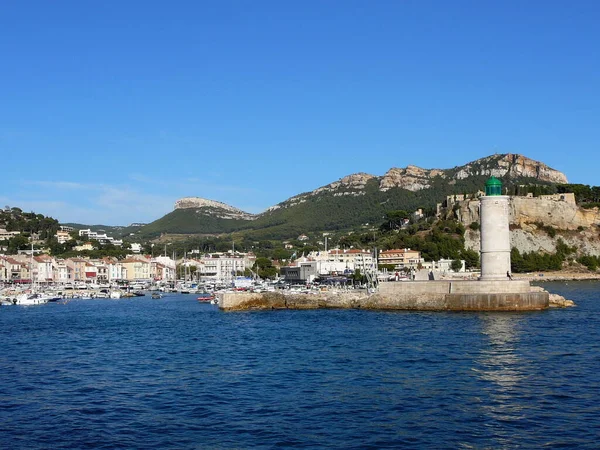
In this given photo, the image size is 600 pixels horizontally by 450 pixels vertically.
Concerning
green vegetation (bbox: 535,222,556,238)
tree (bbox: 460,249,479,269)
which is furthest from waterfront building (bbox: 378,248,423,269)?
green vegetation (bbox: 535,222,556,238)

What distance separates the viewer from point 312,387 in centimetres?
2025

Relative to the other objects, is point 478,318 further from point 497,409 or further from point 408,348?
point 497,409

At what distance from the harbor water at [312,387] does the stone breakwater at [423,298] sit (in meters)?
4.34

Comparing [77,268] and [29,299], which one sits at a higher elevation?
[77,268]

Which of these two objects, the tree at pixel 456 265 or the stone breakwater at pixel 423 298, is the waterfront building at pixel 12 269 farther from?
the stone breakwater at pixel 423 298

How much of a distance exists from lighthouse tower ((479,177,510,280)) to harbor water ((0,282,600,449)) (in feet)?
20.1

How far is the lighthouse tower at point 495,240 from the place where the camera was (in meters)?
42.6

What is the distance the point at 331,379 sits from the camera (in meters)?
21.4

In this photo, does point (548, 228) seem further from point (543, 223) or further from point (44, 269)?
point (44, 269)

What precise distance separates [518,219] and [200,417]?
97.9 metres

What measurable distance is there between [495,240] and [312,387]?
2535 centimetres

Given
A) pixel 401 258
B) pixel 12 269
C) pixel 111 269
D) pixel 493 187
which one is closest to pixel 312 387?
pixel 493 187

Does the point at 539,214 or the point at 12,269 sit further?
the point at 539,214

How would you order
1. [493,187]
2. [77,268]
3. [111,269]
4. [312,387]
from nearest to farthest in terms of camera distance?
[312,387], [493,187], [77,268], [111,269]
